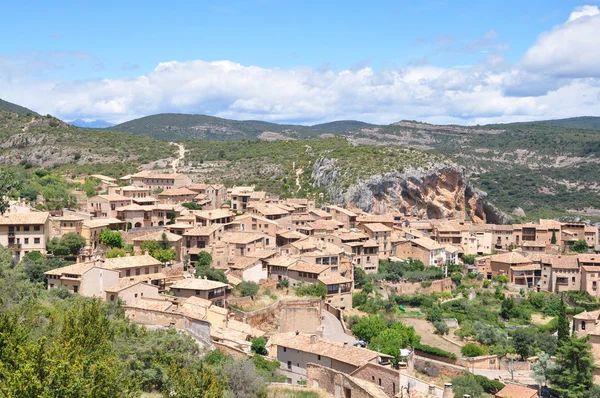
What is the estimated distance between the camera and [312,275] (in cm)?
4378

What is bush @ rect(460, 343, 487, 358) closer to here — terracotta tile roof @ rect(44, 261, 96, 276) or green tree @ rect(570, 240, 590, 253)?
terracotta tile roof @ rect(44, 261, 96, 276)

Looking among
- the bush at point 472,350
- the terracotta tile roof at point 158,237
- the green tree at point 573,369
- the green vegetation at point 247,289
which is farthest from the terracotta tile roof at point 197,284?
Result: the green tree at point 573,369

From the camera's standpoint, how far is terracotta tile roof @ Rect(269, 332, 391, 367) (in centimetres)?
2711

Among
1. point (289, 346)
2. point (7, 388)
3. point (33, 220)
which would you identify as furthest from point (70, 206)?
point (7, 388)

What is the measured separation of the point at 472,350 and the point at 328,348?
14718mm

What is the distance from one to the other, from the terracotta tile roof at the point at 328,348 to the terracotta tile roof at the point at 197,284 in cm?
671

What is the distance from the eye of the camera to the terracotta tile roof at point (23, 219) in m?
41.1

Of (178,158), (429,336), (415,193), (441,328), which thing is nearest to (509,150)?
(415,193)

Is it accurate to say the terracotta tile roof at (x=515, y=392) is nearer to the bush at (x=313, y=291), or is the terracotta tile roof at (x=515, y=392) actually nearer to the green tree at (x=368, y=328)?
the green tree at (x=368, y=328)

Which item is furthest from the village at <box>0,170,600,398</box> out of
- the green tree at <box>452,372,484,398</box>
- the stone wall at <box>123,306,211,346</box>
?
the green tree at <box>452,372,484,398</box>

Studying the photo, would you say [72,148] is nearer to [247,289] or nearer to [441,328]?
Answer: [247,289]

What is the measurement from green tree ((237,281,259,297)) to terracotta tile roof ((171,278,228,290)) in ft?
8.06

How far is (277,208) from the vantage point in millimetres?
58219

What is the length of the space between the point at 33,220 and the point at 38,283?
7.45m
